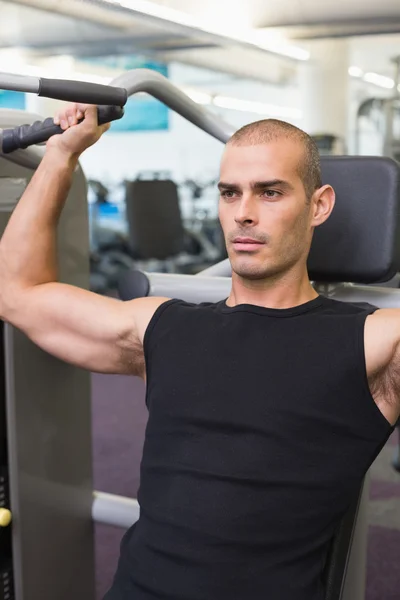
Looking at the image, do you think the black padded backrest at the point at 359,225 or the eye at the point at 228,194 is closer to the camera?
the eye at the point at 228,194

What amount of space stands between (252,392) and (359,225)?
46cm

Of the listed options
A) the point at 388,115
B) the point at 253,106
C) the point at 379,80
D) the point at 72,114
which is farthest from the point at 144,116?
the point at 72,114

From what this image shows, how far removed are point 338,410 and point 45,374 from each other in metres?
0.70

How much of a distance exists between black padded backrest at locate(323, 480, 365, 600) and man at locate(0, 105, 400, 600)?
0.01m

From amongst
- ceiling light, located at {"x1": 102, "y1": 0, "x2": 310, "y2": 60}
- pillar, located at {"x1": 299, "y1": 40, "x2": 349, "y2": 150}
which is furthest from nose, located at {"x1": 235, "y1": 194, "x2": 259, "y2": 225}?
pillar, located at {"x1": 299, "y1": 40, "x2": 349, "y2": 150}

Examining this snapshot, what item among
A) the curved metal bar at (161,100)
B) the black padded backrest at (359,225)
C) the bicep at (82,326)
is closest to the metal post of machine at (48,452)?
the curved metal bar at (161,100)

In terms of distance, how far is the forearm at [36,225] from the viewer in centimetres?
141

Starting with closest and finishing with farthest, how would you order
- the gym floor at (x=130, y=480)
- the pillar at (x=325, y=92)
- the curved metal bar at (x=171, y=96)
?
the curved metal bar at (x=171, y=96), the gym floor at (x=130, y=480), the pillar at (x=325, y=92)

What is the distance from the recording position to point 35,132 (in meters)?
1.36

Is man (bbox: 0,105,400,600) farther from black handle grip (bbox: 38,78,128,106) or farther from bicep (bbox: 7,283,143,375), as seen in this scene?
black handle grip (bbox: 38,78,128,106)

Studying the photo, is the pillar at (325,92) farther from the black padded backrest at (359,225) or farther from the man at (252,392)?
the man at (252,392)

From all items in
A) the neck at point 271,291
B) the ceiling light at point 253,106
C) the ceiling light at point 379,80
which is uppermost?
the ceiling light at point 379,80

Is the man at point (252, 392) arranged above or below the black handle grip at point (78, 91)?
below

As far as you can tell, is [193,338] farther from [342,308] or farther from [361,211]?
[361,211]
